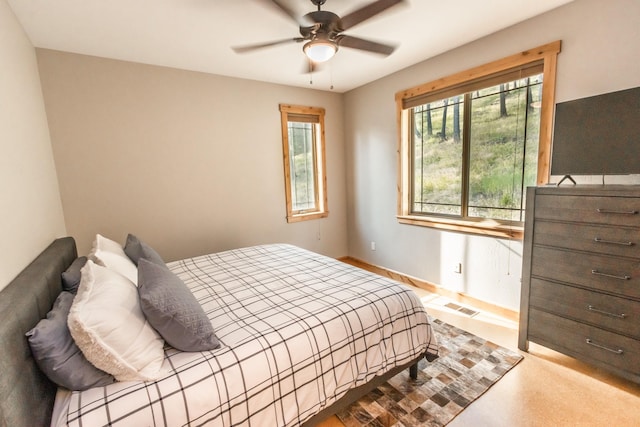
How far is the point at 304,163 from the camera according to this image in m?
4.03

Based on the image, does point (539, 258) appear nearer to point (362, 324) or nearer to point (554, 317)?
point (554, 317)

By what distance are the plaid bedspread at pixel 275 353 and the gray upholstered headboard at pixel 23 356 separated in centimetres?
9

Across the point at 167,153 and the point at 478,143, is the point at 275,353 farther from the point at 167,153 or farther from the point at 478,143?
the point at 478,143

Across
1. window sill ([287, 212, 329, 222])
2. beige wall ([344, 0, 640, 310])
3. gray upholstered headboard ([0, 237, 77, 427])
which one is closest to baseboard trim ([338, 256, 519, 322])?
beige wall ([344, 0, 640, 310])

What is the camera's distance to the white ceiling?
6.34 ft

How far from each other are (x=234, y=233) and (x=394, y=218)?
6.61 ft

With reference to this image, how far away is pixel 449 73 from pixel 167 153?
118 inches

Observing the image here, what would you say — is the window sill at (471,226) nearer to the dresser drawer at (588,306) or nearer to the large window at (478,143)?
the large window at (478,143)

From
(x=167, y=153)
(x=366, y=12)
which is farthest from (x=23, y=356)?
(x=167, y=153)

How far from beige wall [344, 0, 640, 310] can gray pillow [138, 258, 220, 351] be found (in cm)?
257

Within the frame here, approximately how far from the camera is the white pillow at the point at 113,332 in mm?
1018

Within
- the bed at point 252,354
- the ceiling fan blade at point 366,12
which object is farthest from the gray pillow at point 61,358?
the ceiling fan blade at point 366,12

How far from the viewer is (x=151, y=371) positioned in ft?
3.68

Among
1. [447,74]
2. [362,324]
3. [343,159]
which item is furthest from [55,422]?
[343,159]
